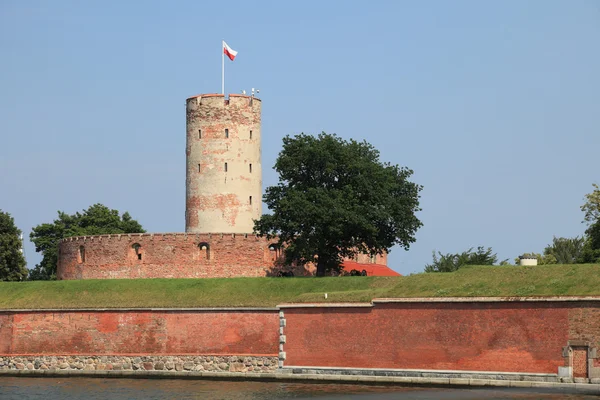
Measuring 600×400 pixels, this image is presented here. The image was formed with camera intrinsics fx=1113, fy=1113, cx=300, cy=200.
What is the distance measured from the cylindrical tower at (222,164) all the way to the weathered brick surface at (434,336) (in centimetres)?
1789

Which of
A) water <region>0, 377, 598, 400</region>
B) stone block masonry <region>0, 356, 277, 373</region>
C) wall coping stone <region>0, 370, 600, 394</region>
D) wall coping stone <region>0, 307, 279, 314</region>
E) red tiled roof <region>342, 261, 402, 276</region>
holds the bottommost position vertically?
water <region>0, 377, 598, 400</region>

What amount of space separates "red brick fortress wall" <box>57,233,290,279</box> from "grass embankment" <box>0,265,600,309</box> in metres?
5.60

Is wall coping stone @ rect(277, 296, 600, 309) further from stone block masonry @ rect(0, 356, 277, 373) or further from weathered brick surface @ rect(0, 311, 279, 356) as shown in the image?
stone block masonry @ rect(0, 356, 277, 373)

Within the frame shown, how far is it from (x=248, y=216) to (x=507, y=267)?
2139 cm

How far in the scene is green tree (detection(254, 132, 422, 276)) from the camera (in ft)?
169

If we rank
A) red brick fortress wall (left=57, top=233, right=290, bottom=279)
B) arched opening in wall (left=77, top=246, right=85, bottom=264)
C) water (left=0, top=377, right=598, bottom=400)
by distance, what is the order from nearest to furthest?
water (left=0, top=377, right=598, bottom=400), red brick fortress wall (left=57, top=233, right=290, bottom=279), arched opening in wall (left=77, top=246, right=85, bottom=264)

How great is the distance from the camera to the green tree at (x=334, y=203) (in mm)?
51656

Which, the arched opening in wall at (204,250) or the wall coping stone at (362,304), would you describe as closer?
the wall coping stone at (362,304)

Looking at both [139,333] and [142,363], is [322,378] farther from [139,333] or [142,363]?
[139,333]

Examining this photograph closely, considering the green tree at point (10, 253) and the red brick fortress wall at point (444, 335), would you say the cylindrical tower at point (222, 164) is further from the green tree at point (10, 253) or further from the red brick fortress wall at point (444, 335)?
the red brick fortress wall at point (444, 335)

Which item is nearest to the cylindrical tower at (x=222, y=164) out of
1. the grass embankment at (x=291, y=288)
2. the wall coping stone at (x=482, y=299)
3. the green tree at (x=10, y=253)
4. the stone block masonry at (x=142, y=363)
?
the grass embankment at (x=291, y=288)

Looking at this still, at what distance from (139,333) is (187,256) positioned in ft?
37.6

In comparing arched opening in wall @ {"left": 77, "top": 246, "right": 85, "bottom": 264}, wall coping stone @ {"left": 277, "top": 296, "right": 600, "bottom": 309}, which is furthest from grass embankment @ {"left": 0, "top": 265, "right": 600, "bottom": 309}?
arched opening in wall @ {"left": 77, "top": 246, "right": 85, "bottom": 264}

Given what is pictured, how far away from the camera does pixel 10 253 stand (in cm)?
6619
